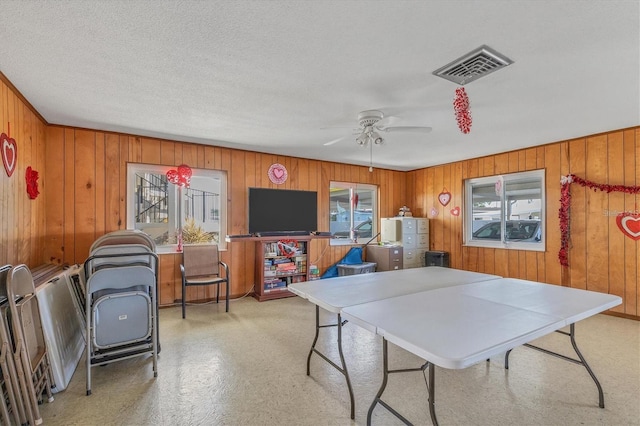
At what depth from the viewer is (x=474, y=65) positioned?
2.22 m

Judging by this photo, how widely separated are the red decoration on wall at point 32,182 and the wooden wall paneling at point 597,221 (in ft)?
22.2

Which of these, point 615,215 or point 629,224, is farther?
point 615,215

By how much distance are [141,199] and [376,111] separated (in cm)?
347

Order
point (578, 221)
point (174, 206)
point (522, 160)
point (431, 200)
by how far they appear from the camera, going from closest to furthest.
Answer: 1. point (578, 221)
2. point (174, 206)
3. point (522, 160)
4. point (431, 200)

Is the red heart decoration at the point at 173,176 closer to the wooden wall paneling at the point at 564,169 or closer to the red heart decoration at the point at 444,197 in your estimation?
the red heart decoration at the point at 444,197

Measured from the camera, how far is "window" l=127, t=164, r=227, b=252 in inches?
168

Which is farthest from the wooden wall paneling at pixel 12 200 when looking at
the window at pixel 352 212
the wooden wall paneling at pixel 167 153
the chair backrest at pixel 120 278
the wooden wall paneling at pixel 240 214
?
the window at pixel 352 212

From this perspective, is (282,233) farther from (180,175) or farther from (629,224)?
(629,224)

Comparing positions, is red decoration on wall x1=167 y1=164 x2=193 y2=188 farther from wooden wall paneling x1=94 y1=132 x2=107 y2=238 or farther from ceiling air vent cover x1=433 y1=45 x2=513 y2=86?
ceiling air vent cover x1=433 y1=45 x2=513 y2=86

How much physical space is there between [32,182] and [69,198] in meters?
0.69

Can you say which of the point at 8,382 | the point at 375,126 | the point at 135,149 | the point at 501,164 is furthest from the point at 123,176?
the point at 501,164

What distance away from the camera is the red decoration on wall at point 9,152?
8.07ft

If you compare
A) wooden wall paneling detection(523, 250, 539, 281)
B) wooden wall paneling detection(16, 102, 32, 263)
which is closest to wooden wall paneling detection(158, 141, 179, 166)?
wooden wall paneling detection(16, 102, 32, 263)

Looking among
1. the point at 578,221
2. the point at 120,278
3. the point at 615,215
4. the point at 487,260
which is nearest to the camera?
the point at 120,278
